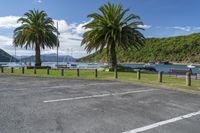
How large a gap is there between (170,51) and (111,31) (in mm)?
117153

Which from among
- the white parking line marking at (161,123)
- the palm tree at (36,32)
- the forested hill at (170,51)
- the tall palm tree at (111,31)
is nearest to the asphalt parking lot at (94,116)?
the white parking line marking at (161,123)

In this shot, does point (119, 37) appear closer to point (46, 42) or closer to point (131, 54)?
point (46, 42)

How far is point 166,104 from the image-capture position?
883 cm

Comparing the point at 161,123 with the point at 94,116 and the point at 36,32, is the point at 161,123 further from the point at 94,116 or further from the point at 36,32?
the point at 36,32

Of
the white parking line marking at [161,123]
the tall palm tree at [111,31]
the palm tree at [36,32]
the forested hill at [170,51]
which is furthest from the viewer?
the forested hill at [170,51]

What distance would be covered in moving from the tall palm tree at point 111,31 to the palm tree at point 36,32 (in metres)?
11.4

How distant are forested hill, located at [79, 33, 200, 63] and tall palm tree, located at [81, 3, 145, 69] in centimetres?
9382

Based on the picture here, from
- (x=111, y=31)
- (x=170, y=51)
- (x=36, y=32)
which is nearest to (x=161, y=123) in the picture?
(x=111, y=31)

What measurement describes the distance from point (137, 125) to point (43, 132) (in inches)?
94.6

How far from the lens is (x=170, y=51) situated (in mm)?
141250

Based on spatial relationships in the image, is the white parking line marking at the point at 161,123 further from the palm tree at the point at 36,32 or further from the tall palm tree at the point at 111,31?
the palm tree at the point at 36,32

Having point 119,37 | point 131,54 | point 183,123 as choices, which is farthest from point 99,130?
point 131,54

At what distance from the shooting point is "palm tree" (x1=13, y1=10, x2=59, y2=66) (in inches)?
1609

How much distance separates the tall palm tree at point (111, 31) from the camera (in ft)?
106
